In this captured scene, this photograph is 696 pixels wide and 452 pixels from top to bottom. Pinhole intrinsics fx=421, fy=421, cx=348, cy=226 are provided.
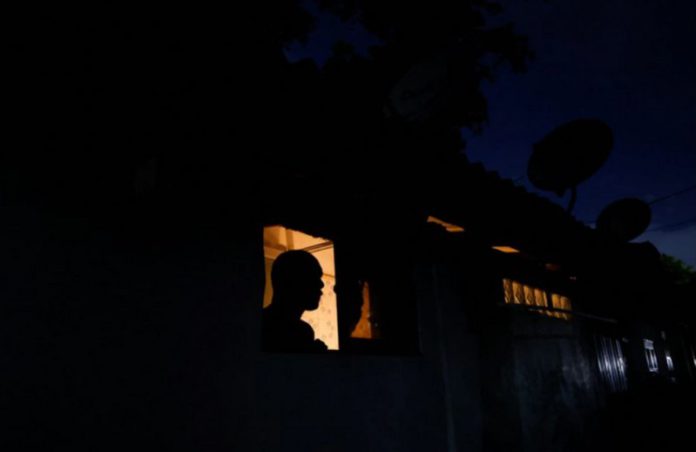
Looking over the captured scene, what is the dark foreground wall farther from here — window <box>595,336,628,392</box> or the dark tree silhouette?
window <box>595,336,628,392</box>

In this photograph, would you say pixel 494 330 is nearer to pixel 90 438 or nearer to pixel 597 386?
pixel 597 386

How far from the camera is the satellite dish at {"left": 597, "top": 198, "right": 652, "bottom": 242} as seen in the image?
9.77 meters

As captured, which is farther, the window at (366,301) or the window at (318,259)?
the window at (318,259)

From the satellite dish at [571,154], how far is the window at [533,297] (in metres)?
1.72

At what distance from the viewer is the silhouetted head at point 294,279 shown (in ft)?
17.5

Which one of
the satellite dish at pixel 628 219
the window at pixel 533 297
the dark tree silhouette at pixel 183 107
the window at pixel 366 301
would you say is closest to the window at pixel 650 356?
the satellite dish at pixel 628 219

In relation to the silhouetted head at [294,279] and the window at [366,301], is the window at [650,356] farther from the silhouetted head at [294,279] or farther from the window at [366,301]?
the silhouetted head at [294,279]

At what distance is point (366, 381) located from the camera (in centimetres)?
478

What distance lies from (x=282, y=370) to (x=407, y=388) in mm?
1881

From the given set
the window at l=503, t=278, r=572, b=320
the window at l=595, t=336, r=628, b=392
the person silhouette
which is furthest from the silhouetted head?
the window at l=595, t=336, r=628, b=392

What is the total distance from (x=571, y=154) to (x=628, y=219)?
13.2 feet

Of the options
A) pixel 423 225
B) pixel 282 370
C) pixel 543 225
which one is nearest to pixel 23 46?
pixel 282 370

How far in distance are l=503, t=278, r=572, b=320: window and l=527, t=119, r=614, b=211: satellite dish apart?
1723 mm

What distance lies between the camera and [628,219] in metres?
9.79
